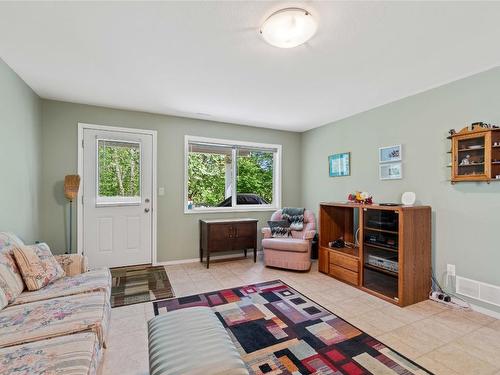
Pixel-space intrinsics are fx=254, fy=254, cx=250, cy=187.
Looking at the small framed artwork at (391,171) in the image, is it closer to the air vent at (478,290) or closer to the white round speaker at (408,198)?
the white round speaker at (408,198)

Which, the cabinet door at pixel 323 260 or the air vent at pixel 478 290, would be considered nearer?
the air vent at pixel 478 290

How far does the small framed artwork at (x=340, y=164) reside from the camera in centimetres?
406

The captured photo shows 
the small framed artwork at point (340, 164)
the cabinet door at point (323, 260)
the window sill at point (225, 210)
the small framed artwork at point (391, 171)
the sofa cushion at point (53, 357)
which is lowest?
the cabinet door at point (323, 260)

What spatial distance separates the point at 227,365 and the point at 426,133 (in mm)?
3179

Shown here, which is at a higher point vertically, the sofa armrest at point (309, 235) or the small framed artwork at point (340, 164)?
the small framed artwork at point (340, 164)

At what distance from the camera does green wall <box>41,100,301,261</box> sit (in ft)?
11.2

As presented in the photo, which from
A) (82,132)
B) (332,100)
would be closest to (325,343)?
(332,100)

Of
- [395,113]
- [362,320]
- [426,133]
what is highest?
[395,113]

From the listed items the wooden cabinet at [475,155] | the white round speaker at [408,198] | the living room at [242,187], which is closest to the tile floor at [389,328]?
the living room at [242,187]

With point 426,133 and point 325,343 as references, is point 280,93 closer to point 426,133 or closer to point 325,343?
point 426,133

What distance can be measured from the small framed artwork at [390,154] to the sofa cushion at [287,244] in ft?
5.13


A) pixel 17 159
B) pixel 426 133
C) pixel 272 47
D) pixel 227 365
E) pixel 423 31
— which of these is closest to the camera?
pixel 227 365

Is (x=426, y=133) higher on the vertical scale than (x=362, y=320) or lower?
higher

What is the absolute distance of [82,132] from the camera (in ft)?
11.7
